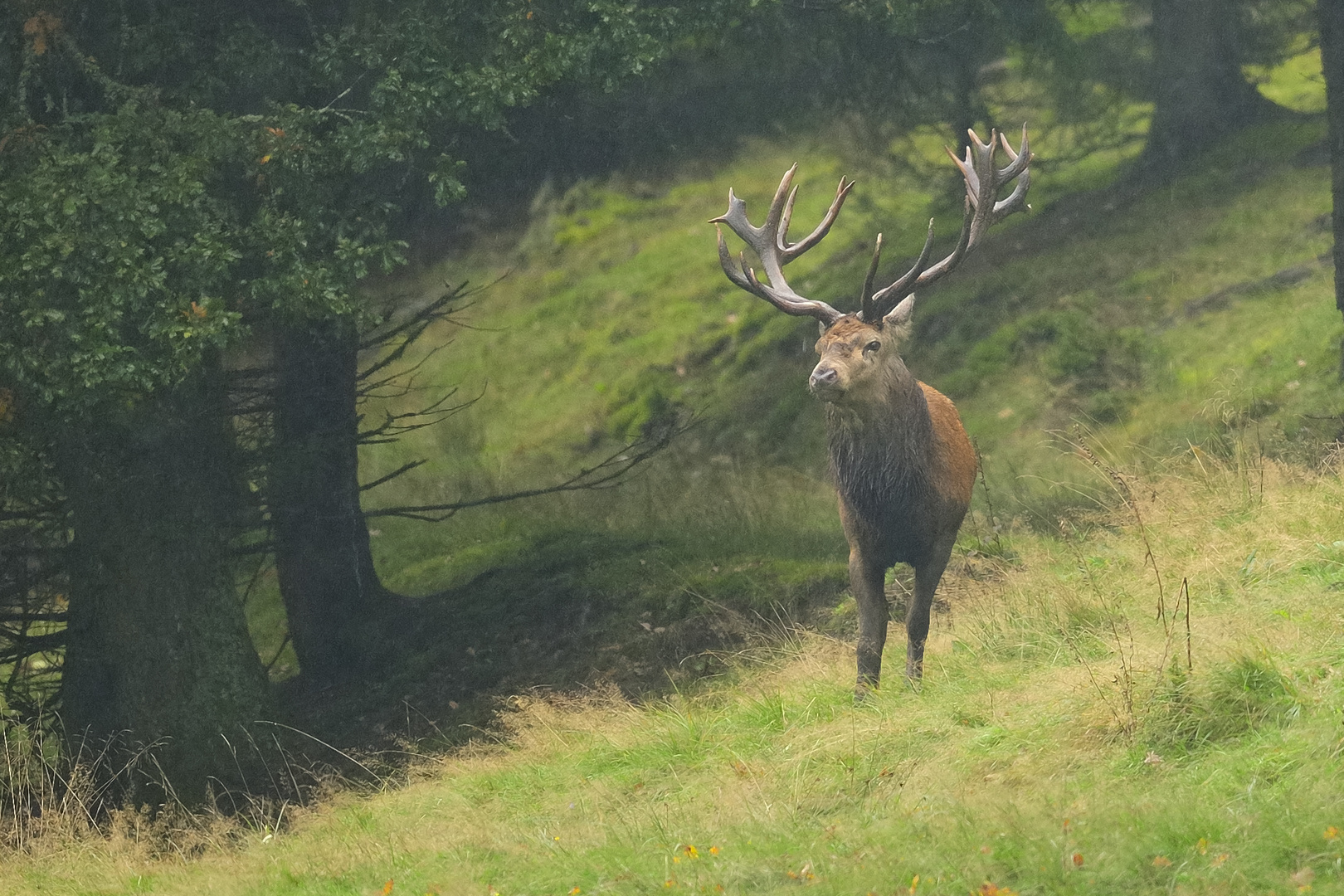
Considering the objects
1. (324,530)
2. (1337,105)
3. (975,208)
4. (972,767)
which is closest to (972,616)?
(975,208)

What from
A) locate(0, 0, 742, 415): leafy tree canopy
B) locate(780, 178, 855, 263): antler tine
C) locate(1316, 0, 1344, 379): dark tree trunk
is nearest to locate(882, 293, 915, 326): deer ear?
locate(780, 178, 855, 263): antler tine

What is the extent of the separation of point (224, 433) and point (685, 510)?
17.0ft

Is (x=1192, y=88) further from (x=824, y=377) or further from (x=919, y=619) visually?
(x=824, y=377)

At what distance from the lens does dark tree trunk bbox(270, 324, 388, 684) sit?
13.3m

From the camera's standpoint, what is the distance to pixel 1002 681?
24.8 ft

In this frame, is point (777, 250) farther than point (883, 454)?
Yes

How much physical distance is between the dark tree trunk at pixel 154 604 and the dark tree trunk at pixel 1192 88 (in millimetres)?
13839

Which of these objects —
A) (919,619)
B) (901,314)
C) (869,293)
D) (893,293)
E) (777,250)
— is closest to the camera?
(869,293)

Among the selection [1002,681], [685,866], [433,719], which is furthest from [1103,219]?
[685,866]

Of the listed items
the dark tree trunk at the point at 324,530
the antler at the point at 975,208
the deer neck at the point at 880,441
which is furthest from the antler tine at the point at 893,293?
the dark tree trunk at the point at 324,530

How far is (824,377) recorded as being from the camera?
7734mm

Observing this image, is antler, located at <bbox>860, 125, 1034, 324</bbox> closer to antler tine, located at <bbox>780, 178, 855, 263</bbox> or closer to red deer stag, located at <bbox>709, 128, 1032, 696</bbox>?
red deer stag, located at <bbox>709, 128, 1032, 696</bbox>

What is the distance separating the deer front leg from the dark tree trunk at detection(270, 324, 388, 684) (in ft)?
19.6

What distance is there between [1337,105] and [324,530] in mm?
8851
